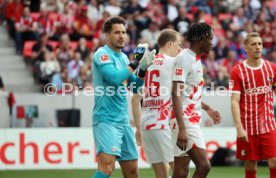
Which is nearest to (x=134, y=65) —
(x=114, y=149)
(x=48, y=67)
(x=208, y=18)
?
(x=114, y=149)

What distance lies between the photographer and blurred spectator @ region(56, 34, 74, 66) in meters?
20.9

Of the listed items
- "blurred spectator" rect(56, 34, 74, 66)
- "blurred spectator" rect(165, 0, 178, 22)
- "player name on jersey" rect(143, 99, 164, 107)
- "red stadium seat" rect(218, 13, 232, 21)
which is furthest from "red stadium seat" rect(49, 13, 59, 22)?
"player name on jersey" rect(143, 99, 164, 107)

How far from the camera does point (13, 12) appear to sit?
72.8 ft

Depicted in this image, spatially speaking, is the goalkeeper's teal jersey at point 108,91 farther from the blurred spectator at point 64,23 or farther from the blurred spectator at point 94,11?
the blurred spectator at point 94,11

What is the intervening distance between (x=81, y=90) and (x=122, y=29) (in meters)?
9.20

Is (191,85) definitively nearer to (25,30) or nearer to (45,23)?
(25,30)

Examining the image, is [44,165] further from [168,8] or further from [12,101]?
[168,8]

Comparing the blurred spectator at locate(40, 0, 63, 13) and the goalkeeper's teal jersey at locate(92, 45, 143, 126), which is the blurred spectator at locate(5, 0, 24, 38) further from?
the goalkeeper's teal jersey at locate(92, 45, 143, 126)

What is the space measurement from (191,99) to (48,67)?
10380mm

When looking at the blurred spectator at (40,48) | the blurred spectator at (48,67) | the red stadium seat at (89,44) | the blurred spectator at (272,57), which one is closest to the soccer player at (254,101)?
the blurred spectator at (48,67)

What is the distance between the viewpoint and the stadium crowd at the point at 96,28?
20.7m

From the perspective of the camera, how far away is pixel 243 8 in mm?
25141

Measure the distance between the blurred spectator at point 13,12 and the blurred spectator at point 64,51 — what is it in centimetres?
143

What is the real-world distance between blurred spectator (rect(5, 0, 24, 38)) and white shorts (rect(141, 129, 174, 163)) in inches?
455
